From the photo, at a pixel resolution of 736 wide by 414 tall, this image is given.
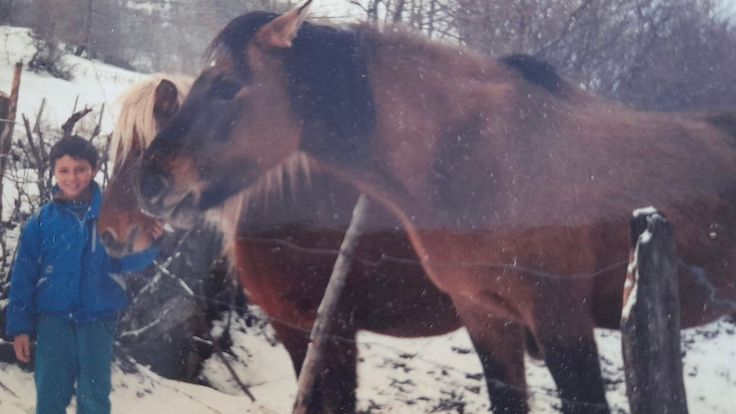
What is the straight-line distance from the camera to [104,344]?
5.94ft

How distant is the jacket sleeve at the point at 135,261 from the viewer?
170 cm

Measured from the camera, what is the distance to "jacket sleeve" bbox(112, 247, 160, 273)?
1698mm

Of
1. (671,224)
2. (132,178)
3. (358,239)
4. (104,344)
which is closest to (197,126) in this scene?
(132,178)

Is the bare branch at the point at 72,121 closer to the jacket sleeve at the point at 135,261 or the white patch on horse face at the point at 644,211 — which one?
the jacket sleeve at the point at 135,261

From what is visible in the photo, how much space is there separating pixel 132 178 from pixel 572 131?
959 millimetres

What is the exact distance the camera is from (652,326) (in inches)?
57.5

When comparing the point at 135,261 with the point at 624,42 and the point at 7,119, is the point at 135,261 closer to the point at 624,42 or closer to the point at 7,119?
the point at 7,119

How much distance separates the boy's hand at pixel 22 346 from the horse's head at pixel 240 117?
1.88ft

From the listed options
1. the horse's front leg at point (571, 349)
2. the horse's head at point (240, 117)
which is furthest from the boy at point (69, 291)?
the horse's front leg at point (571, 349)

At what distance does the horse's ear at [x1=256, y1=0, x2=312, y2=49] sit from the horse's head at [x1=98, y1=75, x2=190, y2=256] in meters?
0.21

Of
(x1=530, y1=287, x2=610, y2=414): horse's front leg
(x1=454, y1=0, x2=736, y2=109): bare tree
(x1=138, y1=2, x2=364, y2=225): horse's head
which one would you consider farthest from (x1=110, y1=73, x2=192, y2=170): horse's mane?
(x1=530, y1=287, x2=610, y2=414): horse's front leg

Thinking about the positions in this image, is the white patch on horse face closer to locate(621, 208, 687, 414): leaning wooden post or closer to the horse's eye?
locate(621, 208, 687, 414): leaning wooden post

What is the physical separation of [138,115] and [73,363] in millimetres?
667

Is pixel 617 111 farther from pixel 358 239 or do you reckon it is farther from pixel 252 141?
pixel 252 141
